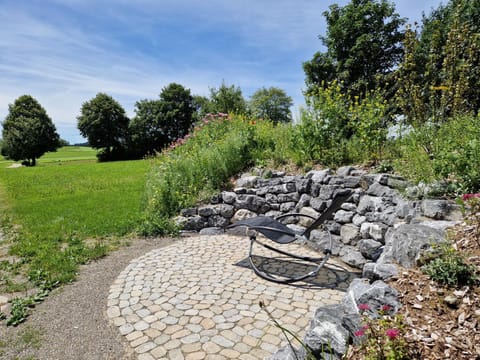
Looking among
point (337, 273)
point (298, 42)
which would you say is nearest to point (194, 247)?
point (337, 273)

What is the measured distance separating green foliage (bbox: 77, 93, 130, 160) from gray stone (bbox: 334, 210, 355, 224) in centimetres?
3117

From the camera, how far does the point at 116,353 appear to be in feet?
6.91

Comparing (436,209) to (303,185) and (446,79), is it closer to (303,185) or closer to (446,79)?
(303,185)

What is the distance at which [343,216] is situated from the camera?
439cm

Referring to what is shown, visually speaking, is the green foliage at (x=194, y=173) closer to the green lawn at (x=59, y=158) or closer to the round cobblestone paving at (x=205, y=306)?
the round cobblestone paving at (x=205, y=306)

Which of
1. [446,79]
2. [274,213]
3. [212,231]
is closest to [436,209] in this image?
[274,213]

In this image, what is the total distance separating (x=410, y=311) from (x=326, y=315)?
0.52m

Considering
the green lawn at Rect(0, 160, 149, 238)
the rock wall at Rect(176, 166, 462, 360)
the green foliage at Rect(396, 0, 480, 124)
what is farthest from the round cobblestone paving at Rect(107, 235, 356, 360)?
the green foliage at Rect(396, 0, 480, 124)

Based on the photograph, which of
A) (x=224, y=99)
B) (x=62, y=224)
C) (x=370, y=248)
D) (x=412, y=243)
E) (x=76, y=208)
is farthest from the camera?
(x=224, y=99)

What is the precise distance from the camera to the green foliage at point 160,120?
1211 inches

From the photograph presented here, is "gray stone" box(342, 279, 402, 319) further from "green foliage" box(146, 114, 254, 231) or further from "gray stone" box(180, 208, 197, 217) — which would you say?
"green foliage" box(146, 114, 254, 231)

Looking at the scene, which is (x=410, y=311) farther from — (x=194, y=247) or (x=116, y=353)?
(x=194, y=247)

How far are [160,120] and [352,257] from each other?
30.0 meters

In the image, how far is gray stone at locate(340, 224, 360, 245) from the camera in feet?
13.5
